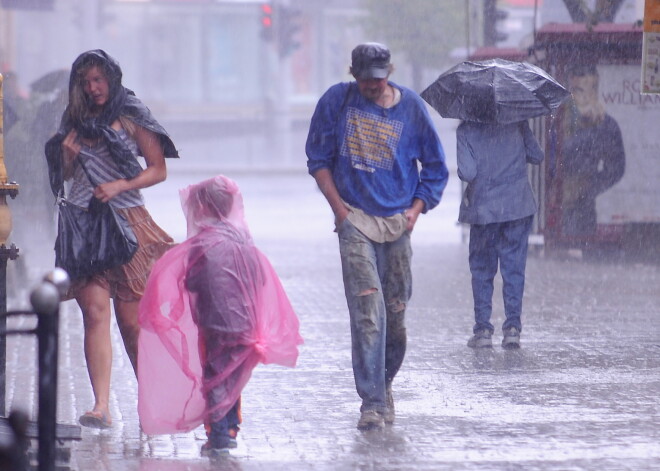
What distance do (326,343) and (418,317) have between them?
1.37 metres

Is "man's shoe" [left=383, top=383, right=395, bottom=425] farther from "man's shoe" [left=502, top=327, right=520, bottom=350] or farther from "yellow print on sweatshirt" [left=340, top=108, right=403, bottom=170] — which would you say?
"man's shoe" [left=502, top=327, right=520, bottom=350]

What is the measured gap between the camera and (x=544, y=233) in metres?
15.1

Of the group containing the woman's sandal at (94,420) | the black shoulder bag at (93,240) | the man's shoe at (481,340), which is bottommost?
the man's shoe at (481,340)

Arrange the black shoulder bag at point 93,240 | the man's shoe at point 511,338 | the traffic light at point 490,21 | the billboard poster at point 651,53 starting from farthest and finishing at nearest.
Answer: the traffic light at point 490,21 → the billboard poster at point 651,53 → the man's shoe at point 511,338 → the black shoulder bag at point 93,240

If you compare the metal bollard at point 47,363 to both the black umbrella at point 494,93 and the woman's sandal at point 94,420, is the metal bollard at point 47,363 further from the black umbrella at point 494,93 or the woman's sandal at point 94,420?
the black umbrella at point 494,93

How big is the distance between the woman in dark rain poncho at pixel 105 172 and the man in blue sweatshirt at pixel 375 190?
84cm

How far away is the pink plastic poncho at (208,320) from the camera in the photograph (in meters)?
6.11

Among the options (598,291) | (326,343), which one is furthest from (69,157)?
(598,291)

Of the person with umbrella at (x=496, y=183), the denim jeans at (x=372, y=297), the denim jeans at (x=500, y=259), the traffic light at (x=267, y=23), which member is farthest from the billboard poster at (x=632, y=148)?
the traffic light at (x=267, y=23)

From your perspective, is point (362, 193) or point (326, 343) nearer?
point (362, 193)

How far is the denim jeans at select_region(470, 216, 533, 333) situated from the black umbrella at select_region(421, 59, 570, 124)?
2.28ft

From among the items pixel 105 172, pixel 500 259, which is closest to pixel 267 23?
pixel 500 259

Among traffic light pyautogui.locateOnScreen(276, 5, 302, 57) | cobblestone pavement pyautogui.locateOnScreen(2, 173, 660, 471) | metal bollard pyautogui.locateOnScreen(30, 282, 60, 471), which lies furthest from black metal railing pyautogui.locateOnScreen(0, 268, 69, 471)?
traffic light pyautogui.locateOnScreen(276, 5, 302, 57)

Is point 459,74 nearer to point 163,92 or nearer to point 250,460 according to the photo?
point 250,460
